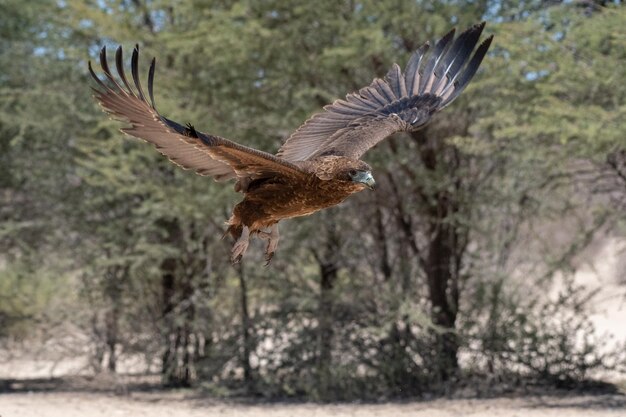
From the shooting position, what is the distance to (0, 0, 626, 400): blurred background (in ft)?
35.4

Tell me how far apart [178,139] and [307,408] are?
20.8 ft

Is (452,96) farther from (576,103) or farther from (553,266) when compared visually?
(553,266)

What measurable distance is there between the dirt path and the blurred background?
389 mm

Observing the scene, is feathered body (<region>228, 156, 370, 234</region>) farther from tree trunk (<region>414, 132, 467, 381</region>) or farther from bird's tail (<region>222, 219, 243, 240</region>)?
tree trunk (<region>414, 132, 467, 381</region>)

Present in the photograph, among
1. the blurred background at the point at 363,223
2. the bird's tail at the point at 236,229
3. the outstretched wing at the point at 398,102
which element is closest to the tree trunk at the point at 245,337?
the blurred background at the point at 363,223

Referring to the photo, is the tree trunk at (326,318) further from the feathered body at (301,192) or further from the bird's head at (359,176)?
the bird's head at (359,176)

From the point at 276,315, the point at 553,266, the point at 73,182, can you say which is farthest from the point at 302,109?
the point at 73,182

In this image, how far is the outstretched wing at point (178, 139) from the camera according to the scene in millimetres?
Answer: 4684

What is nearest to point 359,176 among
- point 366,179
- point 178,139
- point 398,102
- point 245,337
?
point 366,179

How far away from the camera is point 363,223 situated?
1170 centimetres

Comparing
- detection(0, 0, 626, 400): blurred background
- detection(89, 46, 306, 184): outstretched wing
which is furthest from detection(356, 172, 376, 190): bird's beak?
detection(0, 0, 626, 400): blurred background

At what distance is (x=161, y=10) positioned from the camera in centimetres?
1316

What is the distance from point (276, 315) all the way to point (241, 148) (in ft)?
23.3

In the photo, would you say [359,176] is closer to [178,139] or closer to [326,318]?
[178,139]
